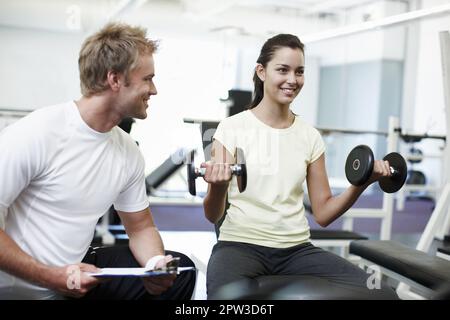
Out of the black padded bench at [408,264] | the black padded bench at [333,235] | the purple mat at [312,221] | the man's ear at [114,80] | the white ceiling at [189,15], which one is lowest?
the purple mat at [312,221]

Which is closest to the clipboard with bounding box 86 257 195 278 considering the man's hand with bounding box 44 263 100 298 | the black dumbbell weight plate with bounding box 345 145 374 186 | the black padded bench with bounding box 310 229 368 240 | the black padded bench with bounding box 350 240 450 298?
the man's hand with bounding box 44 263 100 298

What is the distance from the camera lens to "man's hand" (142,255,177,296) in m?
1.32

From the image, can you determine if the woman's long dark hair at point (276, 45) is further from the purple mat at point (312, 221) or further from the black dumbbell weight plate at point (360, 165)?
the purple mat at point (312, 221)

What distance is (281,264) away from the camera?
62.4 inches

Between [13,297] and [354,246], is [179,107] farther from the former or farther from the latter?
[13,297]

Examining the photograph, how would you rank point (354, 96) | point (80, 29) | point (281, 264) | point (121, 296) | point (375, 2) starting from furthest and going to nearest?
point (354, 96) → point (375, 2) → point (80, 29) → point (281, 264) → point (121, 296)

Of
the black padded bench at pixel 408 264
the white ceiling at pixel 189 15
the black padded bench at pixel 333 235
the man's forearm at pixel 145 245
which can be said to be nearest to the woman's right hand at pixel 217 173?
the man's forearm at pixel 145 245

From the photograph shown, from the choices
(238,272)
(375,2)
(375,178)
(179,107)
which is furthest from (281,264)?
(375,2)

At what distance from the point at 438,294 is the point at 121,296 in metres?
0.90

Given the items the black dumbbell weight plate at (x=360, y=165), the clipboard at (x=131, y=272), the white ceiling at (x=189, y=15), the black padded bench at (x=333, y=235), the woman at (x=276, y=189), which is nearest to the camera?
the clipboard at (x=131, y=272)

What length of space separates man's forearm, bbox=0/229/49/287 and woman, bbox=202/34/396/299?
47 centimetres

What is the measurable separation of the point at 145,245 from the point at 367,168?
639mm

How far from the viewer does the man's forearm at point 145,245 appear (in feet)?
4.81

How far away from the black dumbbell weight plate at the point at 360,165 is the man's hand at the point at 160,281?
21.6 inches
